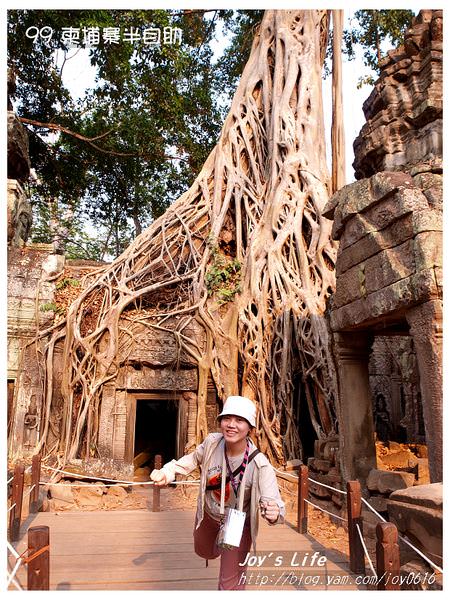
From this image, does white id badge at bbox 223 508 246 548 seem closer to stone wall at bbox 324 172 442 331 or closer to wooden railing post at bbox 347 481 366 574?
wooden railing post at bbox 347 481 366 574

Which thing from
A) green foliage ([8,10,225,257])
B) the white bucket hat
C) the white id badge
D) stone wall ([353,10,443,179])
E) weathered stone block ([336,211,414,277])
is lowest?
the white id badge

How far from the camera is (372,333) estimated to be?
4129 millimetres

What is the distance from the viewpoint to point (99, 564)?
286cm

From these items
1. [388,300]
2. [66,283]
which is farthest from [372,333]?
[66,283]

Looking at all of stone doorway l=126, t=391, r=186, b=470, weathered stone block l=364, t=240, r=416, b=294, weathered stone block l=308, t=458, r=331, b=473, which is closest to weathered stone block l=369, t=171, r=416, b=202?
weathered stone block l=364, t=240, r=416, b=294

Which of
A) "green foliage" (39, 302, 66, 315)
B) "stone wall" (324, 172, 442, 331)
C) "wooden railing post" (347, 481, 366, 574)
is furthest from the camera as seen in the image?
"green foliage" (39, 302, 66, 315)

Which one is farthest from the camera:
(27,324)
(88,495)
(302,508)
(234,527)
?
(27,324)

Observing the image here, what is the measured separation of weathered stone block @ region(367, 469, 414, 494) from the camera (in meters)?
3.57

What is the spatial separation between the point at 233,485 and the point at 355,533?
123 centimetres

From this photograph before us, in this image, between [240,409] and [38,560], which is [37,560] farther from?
[240,409]

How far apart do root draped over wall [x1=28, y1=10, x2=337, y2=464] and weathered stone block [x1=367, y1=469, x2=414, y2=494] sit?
1696 millimetres

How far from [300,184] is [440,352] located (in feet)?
17.3

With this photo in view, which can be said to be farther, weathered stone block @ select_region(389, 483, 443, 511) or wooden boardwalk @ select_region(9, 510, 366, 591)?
wooden boardwalk @ select_region(9, 510, 366, 591)

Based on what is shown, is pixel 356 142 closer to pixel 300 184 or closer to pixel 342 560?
pixel 300 184
